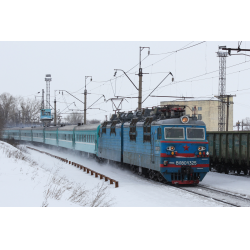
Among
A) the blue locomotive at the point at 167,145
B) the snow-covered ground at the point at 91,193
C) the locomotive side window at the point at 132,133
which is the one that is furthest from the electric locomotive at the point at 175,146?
the locomotive side window at the point at 132,133

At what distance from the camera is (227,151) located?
21234 millimetres

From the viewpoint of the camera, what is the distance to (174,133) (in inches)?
609

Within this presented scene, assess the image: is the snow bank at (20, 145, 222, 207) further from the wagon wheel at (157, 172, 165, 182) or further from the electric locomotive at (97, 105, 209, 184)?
the electric locomotive at (97, 105, 209, 184)

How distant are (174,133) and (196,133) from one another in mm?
994

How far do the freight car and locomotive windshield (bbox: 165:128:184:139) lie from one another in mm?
5796

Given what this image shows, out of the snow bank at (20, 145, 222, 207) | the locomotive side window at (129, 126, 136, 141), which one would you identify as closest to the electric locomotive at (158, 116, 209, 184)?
the snow bank at (20, 145, 222, 207)

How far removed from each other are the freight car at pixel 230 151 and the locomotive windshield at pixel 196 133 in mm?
4964

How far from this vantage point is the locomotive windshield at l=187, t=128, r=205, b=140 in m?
15.6

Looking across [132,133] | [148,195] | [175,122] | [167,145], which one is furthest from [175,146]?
[132,133]

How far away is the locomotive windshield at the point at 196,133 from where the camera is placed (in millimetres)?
15594

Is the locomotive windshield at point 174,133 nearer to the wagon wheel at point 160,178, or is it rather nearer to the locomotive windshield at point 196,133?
the locomotive windshield at point 196,133

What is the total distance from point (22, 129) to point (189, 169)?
184 ft
